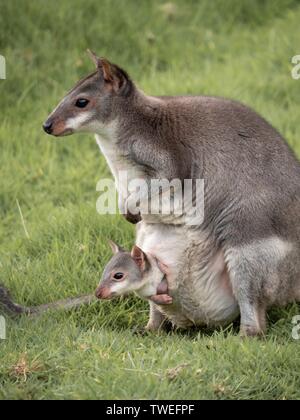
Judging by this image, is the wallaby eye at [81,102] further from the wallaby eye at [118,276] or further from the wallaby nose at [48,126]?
the wallaby eye at [118,276]

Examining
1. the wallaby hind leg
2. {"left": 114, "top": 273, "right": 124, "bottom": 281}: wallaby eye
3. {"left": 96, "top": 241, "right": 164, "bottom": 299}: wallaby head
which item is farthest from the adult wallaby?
{"left": 114, "top": 273, "right": 124, "bottom": 281}: wallaby eye

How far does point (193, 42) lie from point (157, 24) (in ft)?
1.36

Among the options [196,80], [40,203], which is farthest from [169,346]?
[196,80]

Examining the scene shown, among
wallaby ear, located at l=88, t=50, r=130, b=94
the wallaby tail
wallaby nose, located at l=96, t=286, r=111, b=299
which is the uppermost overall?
wallaby ear, located at l=88, t=50, r=130, b=94

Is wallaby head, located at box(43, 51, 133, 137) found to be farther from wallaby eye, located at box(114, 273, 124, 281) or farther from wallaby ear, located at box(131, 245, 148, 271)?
wallaby eye, located at box(114, 273, 124, 281)

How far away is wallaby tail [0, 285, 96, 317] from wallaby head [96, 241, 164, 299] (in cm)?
34

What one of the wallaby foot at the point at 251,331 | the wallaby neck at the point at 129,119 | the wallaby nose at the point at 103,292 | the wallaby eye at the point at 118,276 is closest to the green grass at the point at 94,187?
the wallaby foot at the point at 251,331

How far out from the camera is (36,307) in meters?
6.43

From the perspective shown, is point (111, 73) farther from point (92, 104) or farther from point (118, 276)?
point (118, 276)

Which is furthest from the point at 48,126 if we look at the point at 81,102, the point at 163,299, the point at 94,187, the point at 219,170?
the point at 94,187

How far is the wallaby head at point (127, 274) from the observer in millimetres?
6098

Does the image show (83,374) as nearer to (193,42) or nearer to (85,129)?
(85,129)

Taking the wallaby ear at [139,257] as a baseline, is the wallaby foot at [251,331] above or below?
below

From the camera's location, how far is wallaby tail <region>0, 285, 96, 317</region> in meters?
6.31
